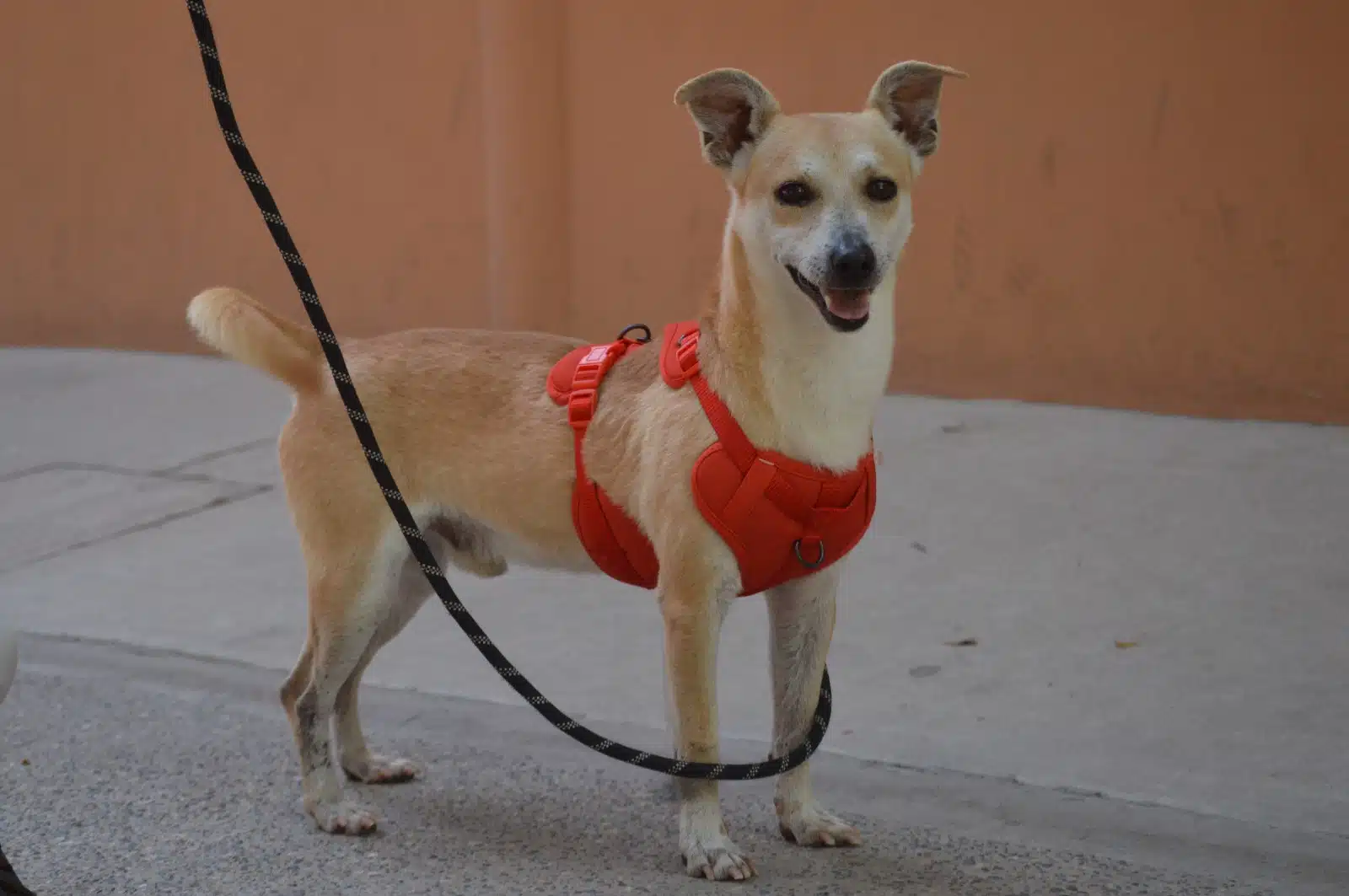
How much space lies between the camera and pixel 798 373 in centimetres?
334

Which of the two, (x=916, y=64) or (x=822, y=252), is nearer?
(x=822, y=252)

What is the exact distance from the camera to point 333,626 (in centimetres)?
371

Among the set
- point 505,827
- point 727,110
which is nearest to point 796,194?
point 727,110

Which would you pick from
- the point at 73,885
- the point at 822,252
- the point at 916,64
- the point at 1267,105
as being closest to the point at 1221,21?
the point at 1267,105

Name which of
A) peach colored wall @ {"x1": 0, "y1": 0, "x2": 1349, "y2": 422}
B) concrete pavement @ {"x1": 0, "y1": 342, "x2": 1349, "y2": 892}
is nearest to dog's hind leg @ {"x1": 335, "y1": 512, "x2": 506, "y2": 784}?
concrete pavement @ {"x1": 0, "y1": 342, "x2": 1349, "y2": 892}

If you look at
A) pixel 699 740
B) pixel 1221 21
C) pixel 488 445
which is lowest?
pixel 699 740

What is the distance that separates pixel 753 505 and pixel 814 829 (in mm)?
753

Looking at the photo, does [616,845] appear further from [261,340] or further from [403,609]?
[261,340]

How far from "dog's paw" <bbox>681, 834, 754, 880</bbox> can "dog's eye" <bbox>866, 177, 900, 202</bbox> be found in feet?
4.31

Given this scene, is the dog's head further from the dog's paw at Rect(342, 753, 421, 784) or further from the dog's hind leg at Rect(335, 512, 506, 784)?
the dog's paw at Rect(342, 753, 421, 784)

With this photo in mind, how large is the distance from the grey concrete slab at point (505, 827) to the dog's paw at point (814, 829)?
0.03m

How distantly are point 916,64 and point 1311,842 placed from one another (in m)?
1.78

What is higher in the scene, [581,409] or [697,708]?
[581,409]

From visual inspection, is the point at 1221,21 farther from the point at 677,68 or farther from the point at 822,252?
the point at 822,252
